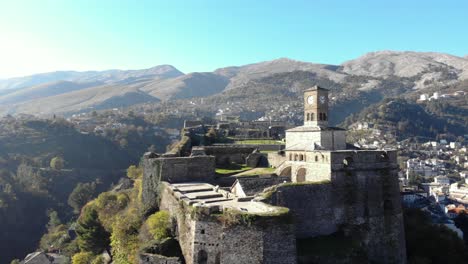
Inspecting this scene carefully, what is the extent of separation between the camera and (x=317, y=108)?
2431cm

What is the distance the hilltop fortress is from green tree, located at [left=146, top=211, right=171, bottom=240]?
55 cm

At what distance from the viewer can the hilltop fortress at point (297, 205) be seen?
46.0 feet

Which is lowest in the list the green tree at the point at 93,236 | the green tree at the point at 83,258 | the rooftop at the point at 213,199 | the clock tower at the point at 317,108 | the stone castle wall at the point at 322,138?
the green tree at the point at 83,258

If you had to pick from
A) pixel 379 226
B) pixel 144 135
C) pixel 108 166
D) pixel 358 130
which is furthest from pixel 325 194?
pixel 358 130

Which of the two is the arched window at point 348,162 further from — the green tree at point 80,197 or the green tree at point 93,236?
the green tree at point 80,197

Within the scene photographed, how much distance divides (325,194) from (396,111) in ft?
443

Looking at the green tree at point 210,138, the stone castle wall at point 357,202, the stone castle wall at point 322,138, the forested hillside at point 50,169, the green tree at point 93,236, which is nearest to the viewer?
the stone castle wall at point 357,202

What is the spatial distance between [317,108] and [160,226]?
482 inches

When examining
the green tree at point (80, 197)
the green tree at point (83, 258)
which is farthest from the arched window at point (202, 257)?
the green tree at point (80, 197)

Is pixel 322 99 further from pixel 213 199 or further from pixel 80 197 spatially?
pixel 80 197

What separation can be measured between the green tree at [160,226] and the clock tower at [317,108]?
437 inches

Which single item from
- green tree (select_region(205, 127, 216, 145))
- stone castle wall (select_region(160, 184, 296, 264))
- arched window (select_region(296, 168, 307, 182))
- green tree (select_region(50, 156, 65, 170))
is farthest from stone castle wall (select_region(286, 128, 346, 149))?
green tree (select_region(50, 156, 65, 170))

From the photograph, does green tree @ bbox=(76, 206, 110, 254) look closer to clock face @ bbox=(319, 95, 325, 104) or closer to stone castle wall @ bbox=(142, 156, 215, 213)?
stone castle wall @ bbox=(142, 156, 215, 213)

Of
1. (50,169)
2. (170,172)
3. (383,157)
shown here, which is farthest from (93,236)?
(50,169)
